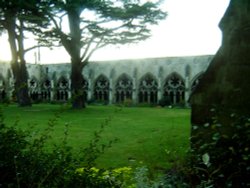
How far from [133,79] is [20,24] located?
1258cm

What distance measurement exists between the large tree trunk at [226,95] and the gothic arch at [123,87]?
29812mm

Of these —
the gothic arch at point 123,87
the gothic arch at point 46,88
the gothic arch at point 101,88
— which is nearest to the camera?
the gothic arch at point 123,87

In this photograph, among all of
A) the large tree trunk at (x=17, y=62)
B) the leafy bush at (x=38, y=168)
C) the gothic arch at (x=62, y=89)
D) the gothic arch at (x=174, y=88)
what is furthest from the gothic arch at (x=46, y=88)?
the leafy bush at (x=38, y=168)

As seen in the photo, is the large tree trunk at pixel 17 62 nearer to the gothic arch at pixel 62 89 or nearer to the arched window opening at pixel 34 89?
the gothic arch at pixel 62 89

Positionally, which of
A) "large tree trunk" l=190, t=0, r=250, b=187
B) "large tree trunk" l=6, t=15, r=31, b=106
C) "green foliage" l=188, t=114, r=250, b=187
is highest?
"large tree trunk" l=6, t=15, r=31, b=106

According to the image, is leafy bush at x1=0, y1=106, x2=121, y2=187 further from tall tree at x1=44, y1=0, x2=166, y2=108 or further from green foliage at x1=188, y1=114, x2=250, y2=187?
tall tree at x1=44, y1=0, x2=166, y2=108

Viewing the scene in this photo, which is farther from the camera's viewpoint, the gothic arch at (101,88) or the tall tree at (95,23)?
the gothic arch at (101,88)

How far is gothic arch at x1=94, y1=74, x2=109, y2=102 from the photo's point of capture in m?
35.9

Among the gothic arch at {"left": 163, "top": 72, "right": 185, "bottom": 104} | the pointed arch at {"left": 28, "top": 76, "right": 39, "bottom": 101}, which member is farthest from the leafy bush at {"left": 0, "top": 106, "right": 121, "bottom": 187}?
the pointed arch at {"left": 28, "top": 76, "right": 39, "bottom": 101}

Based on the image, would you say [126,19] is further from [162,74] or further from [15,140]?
[15,140]

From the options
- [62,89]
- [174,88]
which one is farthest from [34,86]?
[174,88]

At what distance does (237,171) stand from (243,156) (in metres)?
0.22

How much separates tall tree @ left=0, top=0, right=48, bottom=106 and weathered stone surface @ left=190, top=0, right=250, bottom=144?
1541 cm

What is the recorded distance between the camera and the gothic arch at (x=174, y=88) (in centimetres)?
3225
